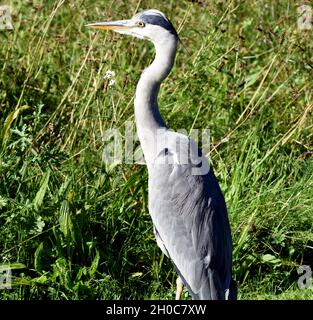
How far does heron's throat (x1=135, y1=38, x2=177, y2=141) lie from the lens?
4.68 metres

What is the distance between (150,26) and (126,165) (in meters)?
1.10

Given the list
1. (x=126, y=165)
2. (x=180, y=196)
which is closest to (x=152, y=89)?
(x=180, y=196)

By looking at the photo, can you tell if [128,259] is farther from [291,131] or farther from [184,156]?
[291,131]

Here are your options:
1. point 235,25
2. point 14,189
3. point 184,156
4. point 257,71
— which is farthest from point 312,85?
point 14,189

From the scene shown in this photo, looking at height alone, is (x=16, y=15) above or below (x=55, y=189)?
above

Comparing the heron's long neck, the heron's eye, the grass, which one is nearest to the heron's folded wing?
the heron's long neck

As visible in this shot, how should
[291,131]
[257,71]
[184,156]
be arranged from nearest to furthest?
[184,156] < [291,131] < [257,71]

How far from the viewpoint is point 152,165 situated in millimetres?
4734

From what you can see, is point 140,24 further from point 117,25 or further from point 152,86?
point 152,86

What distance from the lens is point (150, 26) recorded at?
4715mm

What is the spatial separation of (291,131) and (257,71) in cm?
73

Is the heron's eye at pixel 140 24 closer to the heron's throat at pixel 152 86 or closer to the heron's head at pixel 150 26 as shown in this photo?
the heron's head at pixel 150 26

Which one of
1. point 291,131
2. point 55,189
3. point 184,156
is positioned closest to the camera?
point 184,156
